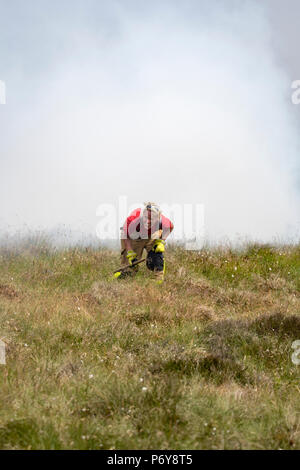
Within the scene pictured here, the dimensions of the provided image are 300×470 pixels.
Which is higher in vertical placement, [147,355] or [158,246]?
[158,246]

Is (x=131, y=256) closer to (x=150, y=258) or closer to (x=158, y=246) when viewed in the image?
(x=150, y=258)

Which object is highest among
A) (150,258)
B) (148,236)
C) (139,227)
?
(139,227)

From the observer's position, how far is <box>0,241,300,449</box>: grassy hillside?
3.61 metres

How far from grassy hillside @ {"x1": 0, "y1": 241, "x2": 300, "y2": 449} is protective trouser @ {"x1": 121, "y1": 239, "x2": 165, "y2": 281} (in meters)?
0.26

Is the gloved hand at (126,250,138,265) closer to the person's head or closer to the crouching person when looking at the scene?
the crouching person

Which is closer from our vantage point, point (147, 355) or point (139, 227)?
point (147, 355)

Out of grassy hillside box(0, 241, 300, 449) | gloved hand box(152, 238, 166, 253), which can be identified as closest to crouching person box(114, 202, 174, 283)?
gloved hand box(152, 238, 166, 253)

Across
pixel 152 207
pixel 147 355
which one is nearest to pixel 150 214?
pixel 152 207

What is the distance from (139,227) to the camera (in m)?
10.4

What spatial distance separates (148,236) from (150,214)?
20.7 inches

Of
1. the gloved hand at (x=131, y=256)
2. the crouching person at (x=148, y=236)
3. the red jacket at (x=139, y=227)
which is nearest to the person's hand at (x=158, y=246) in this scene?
the crouching person at (x=148, y=236)

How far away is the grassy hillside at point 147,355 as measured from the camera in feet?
11.8

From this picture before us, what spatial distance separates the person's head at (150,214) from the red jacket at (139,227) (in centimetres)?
9
